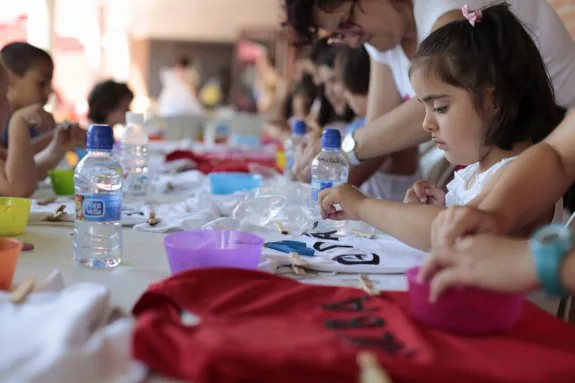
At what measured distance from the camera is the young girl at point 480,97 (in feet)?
3.73

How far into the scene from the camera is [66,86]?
6.43 meters

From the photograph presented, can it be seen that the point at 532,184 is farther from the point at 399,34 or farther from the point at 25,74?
the point at 25,74

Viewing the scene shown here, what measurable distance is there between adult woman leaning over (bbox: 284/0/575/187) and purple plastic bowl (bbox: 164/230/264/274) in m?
0.76

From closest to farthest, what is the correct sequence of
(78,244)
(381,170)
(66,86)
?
(78,244), (381,170), (66,86)

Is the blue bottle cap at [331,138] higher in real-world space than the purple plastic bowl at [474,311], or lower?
higher

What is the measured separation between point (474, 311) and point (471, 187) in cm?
59

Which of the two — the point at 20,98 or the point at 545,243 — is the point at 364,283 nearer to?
the point at 545,243

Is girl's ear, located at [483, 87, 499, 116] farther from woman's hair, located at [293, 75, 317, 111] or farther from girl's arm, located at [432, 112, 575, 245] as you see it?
woman's hair, located at [293, 75, 317, 111]

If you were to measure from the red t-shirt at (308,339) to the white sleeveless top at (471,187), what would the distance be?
1.42ft

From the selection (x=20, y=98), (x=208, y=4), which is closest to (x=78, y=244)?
(x=20, y=98)

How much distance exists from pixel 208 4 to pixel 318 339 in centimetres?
1027

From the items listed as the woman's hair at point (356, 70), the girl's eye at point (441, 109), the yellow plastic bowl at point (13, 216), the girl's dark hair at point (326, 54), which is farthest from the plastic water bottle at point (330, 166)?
the girl's dark hair at point (326, 54)

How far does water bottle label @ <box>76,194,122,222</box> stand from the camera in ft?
3.26

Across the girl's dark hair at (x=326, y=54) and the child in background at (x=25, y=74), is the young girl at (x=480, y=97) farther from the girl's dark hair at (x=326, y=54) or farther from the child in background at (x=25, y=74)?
the girl's dark hair at (x=326, y=54)
